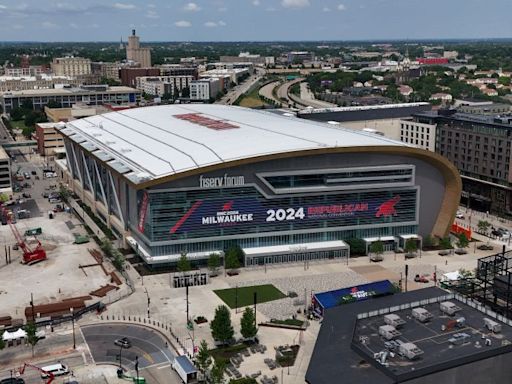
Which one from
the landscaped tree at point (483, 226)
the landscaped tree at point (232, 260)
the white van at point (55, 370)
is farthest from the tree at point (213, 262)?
the landscaped tree at point (483, 226)

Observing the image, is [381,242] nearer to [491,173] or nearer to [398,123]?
[491,173]

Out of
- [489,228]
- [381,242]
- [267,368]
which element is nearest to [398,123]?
[489,228]

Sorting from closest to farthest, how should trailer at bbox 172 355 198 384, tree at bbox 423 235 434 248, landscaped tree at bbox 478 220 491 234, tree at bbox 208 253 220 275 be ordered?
trailer at bbox 172 355 198 384 → tree at bbox 208 253 220 275 → tree at bbox 423 235 434 248 → landscaped tree at bbox 478 220 491 234

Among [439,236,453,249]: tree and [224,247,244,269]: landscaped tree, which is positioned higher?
[224,247,244,269]: landscaped tree

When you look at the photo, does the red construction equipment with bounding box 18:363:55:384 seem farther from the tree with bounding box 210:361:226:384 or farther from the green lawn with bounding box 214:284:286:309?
the green lawn with bounding box 214:284:286:309

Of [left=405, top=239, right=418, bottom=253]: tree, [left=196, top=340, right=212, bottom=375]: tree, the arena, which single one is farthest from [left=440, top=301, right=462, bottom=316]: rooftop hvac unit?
[left=405, top=239, right=418, bottom=253]: tree

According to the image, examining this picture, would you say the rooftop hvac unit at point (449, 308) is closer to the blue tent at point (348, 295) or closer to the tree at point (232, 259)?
the blue tent at point (348, 295)

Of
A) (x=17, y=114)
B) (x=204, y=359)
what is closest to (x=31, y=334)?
(x=204, y=359)
